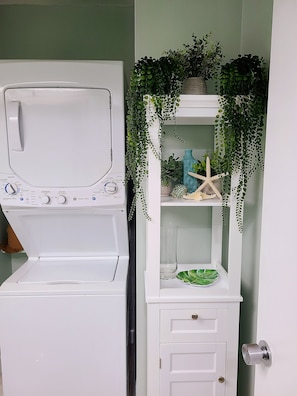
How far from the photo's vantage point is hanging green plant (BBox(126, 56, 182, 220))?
53.7 inches

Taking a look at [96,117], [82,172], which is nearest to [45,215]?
[82,172]

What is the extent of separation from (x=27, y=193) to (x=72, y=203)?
261 millimetres

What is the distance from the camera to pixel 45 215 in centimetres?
188

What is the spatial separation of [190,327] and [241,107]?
3.56 ft

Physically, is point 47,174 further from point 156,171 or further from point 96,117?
point 156,171

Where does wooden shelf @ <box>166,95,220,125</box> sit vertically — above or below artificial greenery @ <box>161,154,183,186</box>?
above

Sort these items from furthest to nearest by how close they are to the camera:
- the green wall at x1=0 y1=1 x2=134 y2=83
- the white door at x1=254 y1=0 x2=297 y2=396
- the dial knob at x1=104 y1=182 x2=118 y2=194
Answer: the green wall at x1=0 y1=1 x2=134 y2=83 → the dial knob at x1=104 y1=182 x2=118 y2=194 → the white door at x1=254 y1=0 x2=297 y2=396

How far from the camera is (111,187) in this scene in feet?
5.67

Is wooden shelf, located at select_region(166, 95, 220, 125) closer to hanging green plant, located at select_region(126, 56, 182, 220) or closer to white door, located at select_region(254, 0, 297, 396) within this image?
hanging green plant, located at select_region(126, 56, 182, 220)

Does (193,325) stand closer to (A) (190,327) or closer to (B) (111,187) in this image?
(A) (190,327)

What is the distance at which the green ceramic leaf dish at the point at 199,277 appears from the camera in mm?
1597

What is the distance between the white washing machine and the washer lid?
0.05 ft

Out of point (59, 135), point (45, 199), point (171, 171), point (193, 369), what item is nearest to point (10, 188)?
point (45, 199)

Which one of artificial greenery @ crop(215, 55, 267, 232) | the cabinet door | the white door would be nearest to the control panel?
artificial greenery @ crop(215, 55, 267, 232)
